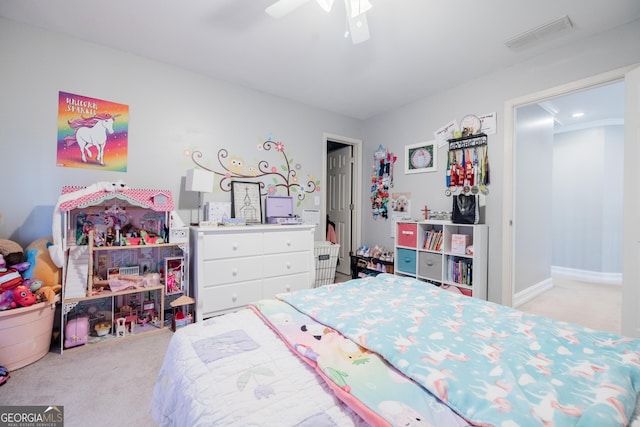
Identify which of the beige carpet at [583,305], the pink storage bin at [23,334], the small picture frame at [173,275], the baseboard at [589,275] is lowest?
the beige carpet at [583,305]

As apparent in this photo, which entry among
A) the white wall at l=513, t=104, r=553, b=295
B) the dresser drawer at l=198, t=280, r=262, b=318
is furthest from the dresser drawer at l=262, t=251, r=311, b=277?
the white wall at l=513, t=104, r=553, b=295

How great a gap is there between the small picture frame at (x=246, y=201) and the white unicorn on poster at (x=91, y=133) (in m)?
1.23

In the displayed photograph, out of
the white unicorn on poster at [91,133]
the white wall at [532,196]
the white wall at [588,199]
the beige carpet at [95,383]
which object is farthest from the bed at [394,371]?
the white wall at [588,199]

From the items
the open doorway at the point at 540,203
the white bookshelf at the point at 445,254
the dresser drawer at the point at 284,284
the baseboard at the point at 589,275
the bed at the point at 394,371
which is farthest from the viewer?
the baseboard at the point at 589,275

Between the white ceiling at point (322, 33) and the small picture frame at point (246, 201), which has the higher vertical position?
the white ceiling at point (322, 33)

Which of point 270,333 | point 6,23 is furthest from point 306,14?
point 6,23

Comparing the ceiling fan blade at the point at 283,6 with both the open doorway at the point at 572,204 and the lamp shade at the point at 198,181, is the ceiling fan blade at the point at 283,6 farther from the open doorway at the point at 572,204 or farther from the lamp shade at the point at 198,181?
the open doorway at the point at 572,204

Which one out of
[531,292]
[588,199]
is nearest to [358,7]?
[531,292]

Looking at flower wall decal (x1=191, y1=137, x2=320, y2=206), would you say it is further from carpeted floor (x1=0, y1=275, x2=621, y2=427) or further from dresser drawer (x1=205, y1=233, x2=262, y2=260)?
carpeted floor (x1=0, y1=275, x2=621, y2=427)

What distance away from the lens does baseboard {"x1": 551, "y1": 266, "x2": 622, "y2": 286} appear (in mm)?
4431

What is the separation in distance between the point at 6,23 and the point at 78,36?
44cm

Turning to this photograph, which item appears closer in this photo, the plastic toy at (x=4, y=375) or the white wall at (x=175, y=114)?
the plastic toy at (x=4, y=375)

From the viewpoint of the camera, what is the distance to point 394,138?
396 centimetres

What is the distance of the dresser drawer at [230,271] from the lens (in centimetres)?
260
